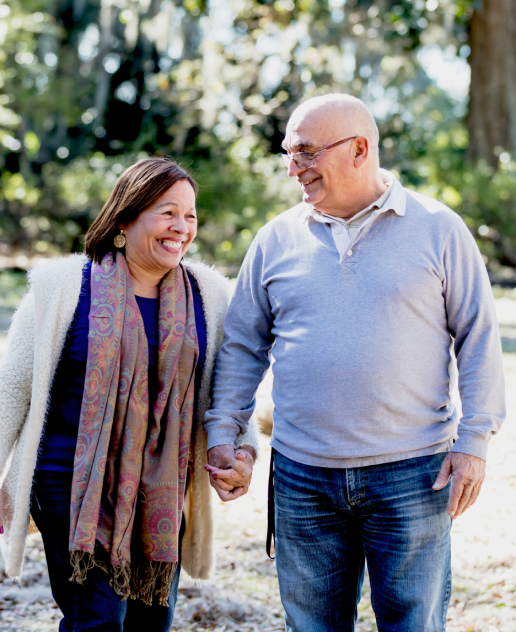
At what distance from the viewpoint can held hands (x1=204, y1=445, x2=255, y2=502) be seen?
104 inches

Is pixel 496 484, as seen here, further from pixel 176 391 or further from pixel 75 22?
pixel 75 22

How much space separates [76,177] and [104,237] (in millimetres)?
14596

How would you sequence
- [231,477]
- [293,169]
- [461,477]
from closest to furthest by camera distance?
[461,477], [293,169], [231,477]

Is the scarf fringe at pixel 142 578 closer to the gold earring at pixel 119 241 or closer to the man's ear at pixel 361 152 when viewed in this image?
the gold earring at pixel 119 241

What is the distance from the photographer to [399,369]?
7.61 ft

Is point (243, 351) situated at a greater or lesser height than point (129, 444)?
greater

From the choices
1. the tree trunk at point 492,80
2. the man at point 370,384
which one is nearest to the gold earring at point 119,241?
the man at point 370,384

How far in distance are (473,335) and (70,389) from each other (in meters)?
1.40

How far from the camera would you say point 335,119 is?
8.16 feet

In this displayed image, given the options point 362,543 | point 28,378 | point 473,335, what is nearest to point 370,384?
point 473,335

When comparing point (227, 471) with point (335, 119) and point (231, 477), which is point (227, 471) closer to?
point (231, 477)

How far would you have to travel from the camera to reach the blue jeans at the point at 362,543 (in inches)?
91.3

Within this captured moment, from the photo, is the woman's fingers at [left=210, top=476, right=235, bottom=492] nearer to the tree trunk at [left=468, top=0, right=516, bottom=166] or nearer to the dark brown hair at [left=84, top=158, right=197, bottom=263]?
the dark brown hair at [left=84, top=158, right=197, bottom=263]

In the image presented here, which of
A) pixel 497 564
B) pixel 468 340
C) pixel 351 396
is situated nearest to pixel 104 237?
pixel 351 396
